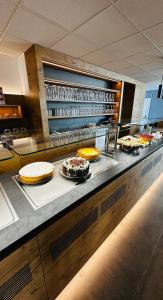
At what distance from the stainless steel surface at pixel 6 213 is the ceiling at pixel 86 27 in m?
1.85

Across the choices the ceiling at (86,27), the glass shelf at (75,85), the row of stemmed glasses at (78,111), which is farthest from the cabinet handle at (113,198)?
the glass shelf at (75,85)

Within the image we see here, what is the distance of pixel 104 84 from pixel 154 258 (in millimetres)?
4157

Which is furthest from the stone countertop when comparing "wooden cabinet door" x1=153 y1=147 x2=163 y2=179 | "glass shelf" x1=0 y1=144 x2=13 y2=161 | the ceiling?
the ceiling

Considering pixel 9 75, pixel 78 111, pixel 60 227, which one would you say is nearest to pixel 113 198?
pixel 60 227

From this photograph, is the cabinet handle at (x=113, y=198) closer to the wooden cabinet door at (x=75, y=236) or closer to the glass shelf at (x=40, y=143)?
the wooden cabinet door at (x=75, y=236)

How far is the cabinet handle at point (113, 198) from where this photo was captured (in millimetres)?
1140

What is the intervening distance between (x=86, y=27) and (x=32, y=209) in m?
2.19

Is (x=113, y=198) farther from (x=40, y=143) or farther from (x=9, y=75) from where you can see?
(x=9, y=75)

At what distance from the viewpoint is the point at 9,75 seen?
110 inches

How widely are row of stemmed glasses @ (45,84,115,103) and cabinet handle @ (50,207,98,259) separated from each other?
2406mm

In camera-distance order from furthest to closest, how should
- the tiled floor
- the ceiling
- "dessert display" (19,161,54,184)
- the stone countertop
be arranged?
1. the ceiling
2. the tiled floor
3. "dessert display" (19,161,54,184)
4. the stone countertop

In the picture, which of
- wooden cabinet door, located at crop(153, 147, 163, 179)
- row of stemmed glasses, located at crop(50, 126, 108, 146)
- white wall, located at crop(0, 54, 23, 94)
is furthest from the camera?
white wall, located at crop(0, 54, 23, 94)

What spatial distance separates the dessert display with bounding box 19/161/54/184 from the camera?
96 cm

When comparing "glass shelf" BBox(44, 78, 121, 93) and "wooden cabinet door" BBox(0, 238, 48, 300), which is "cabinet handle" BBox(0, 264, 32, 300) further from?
"glass shelf" BBox(44, 78, 121, 93)
